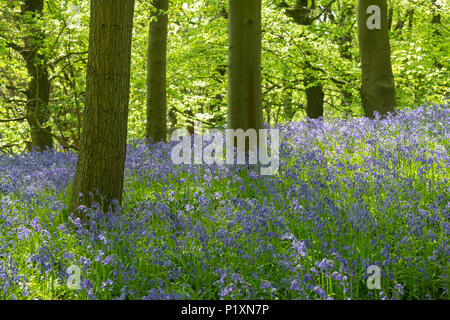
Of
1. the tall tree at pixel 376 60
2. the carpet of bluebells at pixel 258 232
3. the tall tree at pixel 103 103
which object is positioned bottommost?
the carpet of bluebells at pixel 258 232

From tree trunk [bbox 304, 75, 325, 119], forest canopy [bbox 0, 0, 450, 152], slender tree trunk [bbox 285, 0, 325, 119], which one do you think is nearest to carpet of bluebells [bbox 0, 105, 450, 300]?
forest canopy [bbox 0, 0, 450, 152]

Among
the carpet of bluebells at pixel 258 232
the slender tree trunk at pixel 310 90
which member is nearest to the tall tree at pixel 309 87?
the slender tree trunk at pixel 310 90

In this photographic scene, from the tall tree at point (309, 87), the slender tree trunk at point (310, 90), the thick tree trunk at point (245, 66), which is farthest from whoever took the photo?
the slender tree trunk at point (310, 90)

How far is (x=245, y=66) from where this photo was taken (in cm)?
639

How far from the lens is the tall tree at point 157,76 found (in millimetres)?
9094

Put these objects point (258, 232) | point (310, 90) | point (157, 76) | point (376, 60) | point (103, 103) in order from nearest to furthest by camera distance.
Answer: point (258, 232) → point (103, 103) → point (376, 60) → point (157, 76) → point (310, 90)

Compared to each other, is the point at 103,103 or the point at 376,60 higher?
the point at 376,60

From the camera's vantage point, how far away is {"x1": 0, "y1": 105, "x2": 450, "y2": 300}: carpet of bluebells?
3.17 meters

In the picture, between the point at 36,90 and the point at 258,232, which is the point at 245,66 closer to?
the point at 258,232

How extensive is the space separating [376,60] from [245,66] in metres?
3.65

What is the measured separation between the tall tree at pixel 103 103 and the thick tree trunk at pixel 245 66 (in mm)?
2051

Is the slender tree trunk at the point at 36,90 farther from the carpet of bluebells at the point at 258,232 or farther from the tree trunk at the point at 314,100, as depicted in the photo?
the tree trunk at the point at 314,100

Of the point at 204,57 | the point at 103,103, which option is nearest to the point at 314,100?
the point at 204,57
